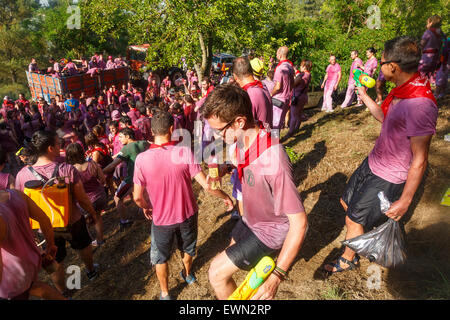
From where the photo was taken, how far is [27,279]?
2.29m

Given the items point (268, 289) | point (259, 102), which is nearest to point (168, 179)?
point (268, 289)

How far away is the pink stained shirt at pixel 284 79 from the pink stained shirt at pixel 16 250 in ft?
15.4

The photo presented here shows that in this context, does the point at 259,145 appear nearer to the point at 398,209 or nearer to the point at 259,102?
the point at 398,209

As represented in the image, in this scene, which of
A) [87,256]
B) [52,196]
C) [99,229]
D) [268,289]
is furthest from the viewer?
[99,229]

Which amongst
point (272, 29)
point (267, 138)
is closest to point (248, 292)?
point (267, 138)

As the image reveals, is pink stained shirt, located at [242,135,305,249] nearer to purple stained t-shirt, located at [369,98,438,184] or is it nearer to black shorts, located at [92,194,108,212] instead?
purple stained t-shirt, located at [369,98,438,184]

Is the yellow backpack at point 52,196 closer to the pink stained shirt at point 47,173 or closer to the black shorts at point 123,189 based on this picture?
the pink stained shirt at point 47,173

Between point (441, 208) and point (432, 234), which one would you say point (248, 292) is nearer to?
point (432, 234)

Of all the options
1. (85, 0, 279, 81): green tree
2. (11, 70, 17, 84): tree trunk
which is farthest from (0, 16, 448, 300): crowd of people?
(11, 70, 17, 84): tree trunk

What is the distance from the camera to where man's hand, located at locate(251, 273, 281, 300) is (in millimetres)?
1859

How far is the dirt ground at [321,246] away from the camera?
2883 millimetres

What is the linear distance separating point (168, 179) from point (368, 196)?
6.46ft

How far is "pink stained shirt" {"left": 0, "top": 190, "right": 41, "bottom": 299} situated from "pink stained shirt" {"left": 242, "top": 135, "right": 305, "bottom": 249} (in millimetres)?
1837

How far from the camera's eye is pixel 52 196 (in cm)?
288
